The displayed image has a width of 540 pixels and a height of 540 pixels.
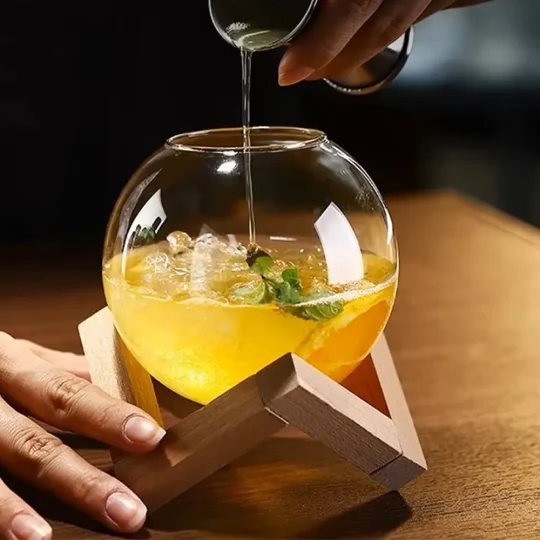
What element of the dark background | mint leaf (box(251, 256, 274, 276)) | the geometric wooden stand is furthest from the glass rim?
the dark background

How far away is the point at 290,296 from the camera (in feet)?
2.57

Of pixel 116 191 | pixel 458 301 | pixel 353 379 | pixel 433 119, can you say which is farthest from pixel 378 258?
pixel 433 119

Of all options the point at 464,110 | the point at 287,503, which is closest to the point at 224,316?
the point at 287,503

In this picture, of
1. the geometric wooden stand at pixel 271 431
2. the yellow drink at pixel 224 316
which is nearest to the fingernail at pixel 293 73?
the yellow drink at pixel 224 316

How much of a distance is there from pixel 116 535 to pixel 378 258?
349 mm

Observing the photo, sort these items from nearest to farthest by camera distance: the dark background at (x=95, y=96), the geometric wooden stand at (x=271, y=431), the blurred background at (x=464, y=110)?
the geometric wooden stand at (x=271, y=431) < the dark background at (x=95, y=96) < the blurred background at (x=464, y=110)

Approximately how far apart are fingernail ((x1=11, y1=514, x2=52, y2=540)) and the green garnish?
243mm

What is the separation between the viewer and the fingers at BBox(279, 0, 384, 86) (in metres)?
0.90

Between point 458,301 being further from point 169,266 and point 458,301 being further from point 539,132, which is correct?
point 539,132

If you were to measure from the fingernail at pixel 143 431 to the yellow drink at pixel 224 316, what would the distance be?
7 centimetres

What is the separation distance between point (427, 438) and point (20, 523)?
0.41 metres

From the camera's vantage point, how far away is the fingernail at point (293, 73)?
0.92 metres

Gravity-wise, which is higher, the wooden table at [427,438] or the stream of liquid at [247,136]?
the stream of liquid at [247,136]

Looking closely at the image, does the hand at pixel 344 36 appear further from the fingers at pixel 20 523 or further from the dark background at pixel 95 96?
the dark background at pixel 95 96
